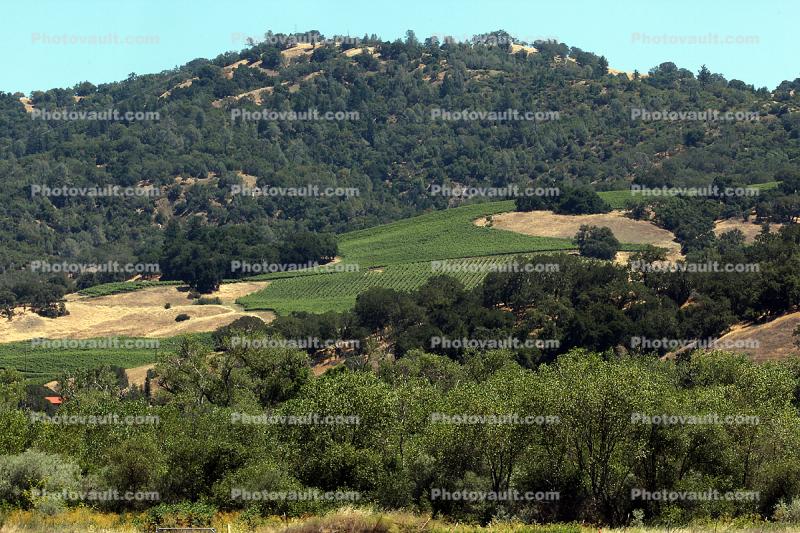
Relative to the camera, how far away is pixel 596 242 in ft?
582

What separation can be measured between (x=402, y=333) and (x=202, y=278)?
73.1 m

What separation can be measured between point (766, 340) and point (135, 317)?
108m

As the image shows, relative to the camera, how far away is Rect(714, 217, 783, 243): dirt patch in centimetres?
17588

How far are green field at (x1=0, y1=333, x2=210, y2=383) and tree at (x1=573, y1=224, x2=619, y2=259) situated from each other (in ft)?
213

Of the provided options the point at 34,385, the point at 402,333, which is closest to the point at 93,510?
the point at 34,385

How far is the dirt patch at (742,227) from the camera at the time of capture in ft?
577

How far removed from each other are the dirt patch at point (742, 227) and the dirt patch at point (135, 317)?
3091 inches
